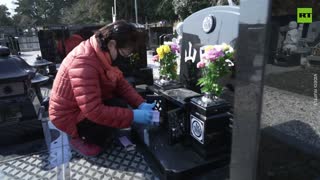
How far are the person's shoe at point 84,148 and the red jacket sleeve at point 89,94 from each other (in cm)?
36

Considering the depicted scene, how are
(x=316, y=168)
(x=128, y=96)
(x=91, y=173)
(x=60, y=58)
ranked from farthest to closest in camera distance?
(x=60, y=58)
(x=128, y=96)
(x=91, y=173)
(x=316, y=168)

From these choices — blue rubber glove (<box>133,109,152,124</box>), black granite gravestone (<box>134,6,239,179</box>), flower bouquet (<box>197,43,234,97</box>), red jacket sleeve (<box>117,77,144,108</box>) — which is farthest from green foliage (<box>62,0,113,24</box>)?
flower bouquet (<box>197,43,234,97</box>)

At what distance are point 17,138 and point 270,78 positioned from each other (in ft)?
8.48

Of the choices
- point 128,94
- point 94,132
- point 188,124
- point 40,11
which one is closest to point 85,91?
point 94,132

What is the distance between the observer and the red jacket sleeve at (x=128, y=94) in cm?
287

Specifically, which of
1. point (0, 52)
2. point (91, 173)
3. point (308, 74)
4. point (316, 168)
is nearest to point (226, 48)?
point (308, 74)

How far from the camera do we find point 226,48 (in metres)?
2.18

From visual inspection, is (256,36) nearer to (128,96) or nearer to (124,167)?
(124,167)

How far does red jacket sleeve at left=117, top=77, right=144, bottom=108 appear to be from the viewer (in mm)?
2871

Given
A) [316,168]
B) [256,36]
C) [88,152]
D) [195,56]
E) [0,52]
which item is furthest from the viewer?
[195,56]

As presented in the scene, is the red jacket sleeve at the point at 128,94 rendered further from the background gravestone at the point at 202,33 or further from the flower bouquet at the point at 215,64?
the flower bouquet at the point at 215,64

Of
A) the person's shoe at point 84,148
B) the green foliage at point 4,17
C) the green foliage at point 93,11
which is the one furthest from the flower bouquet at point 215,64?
the green foliage at point 4,17

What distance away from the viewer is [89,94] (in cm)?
213

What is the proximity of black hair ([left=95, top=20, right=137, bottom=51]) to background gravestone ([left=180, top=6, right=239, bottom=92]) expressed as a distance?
952 mm
